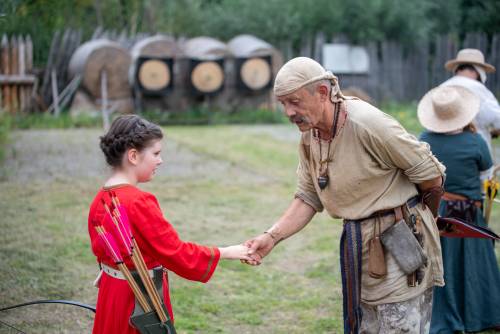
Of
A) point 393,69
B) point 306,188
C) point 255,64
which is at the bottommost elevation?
point 393,69

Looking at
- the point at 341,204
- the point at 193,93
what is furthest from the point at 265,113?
the point at 341,204

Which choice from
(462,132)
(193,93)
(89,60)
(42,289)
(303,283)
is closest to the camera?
(462,132)

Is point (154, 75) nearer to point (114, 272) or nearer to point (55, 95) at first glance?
point (55, 95)

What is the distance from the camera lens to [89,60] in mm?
15922

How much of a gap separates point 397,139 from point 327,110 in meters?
0.34

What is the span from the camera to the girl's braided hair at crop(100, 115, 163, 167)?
2.80 m

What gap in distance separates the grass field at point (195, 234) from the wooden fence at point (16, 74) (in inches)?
111

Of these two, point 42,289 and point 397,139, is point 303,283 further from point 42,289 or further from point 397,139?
point 397,139

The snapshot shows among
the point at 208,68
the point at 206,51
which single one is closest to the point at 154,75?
the point at 208,68

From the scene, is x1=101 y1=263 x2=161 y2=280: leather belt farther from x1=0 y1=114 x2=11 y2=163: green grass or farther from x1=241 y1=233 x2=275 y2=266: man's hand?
x1=0 y1=114 x2=11 y2=163: green grass

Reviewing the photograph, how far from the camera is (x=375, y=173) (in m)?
2.94

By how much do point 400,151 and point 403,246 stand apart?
430 millimetres

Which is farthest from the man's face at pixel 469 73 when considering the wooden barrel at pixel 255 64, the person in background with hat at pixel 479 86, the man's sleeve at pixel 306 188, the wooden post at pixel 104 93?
the wooden barrel at pixel 255 64

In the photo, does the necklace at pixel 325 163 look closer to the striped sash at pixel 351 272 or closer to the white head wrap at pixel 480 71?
the striped sash at pixel 351 272
